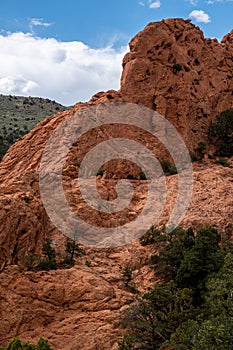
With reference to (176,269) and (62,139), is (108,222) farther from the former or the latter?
(62,139)

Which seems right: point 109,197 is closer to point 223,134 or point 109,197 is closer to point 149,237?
point 149,237

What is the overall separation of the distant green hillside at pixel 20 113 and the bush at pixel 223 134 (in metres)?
31.2

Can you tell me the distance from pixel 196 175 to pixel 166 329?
1408 cm

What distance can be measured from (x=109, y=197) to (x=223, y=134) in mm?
15094

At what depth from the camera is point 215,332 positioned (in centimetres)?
1186

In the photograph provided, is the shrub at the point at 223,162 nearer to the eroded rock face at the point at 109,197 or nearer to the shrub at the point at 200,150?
the eroded rock face at the point at 109,197

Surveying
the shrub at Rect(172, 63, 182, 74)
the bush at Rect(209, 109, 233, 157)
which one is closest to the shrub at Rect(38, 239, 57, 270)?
the bush at Rect(209, 109, 233, 157)

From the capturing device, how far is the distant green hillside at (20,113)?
64.8 metres

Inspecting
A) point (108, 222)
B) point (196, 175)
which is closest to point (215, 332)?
point (108, 222)

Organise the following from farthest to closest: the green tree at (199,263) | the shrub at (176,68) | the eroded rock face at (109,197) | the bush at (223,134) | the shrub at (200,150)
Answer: the bush at (223,134)
the shrub at (176,68)
the shrub at (200,150)
the green tree at (199,263)
the eroded rock face at (109,197)

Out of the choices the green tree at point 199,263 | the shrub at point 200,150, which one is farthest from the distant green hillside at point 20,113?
the green tree at point 199,263

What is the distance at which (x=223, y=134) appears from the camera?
35750 mm

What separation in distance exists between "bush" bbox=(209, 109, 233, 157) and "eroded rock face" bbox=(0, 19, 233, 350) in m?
0.95

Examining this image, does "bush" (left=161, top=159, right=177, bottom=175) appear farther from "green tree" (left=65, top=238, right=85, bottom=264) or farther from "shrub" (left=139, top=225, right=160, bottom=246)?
"green tree" (left=65, top=238, right=85, bottom=264)
